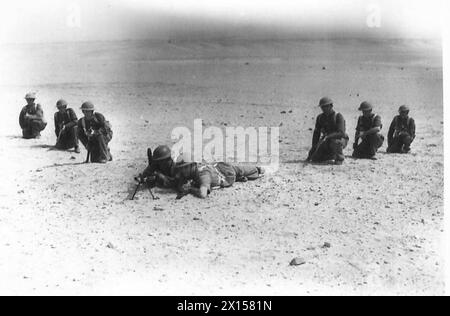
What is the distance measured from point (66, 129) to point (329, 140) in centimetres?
511

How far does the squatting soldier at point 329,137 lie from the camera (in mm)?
10594

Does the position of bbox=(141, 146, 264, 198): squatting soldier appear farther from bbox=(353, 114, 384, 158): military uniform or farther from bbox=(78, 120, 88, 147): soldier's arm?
bbox=(353, 114, 384, 158): military uniform

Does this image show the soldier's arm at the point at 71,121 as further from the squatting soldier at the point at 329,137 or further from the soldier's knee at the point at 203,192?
the squatting soldier at the point at 329,137

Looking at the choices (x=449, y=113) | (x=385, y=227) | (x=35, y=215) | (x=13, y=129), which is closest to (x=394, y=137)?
(x=449, y=113)

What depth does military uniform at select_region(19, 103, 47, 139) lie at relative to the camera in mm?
12641

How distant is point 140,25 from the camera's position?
476 inches

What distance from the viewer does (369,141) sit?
11078mm

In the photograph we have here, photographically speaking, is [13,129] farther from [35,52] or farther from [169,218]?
[35,52]

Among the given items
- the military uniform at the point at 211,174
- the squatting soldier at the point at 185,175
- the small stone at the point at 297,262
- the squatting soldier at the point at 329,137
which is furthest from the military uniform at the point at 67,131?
the small stone at the point at 297,262

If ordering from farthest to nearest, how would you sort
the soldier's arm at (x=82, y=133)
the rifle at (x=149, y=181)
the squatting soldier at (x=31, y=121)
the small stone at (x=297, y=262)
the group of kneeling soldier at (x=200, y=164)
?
the squatting soldier at (x=31, y=121)
the soldier's arm at (x=82, y=133)
the group of kneeling soldier at (x=200, y=164)
the rifle at (x=149, y=181)
the small stone at (x=297, y=262)

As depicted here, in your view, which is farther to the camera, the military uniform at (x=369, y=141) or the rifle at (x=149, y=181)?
the military uniform at (x=369, y=141)

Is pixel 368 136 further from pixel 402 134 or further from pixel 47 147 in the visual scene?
pixel 47 147

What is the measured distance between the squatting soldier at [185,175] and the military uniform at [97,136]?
5.80ft

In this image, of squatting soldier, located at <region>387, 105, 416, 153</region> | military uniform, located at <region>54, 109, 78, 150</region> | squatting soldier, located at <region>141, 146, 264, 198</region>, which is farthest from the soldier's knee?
squatting soldier, located at <region>387, 105, 416, 153</region>
